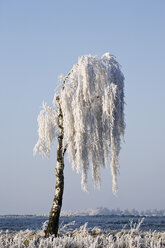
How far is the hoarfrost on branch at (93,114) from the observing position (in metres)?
14.3

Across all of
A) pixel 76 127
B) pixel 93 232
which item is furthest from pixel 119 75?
pixel 93 232

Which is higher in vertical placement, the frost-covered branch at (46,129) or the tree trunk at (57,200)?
the frost-covered branch at (46,129)

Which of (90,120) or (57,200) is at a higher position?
(90,120)

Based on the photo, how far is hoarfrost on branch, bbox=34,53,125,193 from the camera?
1428 centimetres

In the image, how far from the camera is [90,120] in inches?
566

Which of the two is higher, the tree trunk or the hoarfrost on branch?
the hoarfrost on branch

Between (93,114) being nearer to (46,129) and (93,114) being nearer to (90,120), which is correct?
(90,120)

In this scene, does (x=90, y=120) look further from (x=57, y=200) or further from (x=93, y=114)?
(x=57, y=200)

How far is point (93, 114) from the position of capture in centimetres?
1437

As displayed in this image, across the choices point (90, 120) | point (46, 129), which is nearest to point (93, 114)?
point (90, 120)

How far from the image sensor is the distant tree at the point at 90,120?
46.9ft

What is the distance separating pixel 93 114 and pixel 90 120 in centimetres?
25

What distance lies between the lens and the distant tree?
563 inches

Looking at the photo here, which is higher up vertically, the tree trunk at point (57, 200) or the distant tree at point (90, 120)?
the distant tree at point (90, 120)
